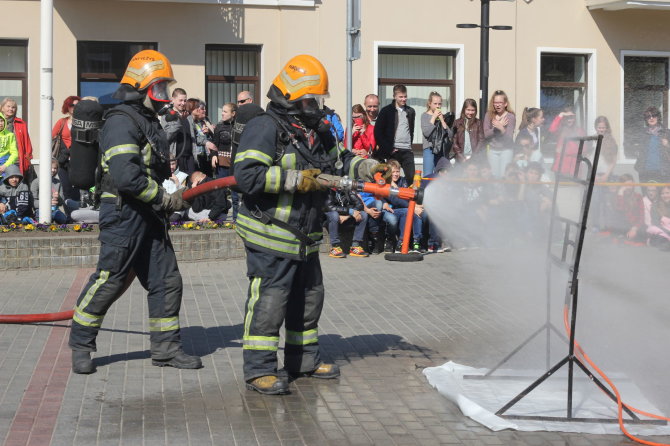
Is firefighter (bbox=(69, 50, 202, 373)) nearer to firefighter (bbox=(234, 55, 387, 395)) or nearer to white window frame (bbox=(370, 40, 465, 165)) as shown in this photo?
firefighter (bbox=(234, 55, 387, 395))

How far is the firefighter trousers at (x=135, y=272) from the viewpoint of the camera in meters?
6.82

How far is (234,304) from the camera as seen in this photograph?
31.8 feet

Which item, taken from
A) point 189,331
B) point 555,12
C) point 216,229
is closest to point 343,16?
point 555,12

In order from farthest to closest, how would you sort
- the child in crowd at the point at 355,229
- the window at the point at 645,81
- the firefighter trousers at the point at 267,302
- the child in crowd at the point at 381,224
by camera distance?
the window at the point at 645,81 < the child in crowd at the point at 381,224 < the child in crowd at the point at 355,229 < the firefighter trousers at the point at 267,302

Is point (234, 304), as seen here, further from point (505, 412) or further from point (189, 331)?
point (505, 412)

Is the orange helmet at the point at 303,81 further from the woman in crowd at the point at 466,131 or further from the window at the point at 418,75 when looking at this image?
the window at the point at 418,75

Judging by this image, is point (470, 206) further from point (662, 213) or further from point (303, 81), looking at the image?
point (662, 213)

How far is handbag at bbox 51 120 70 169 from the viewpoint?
1438 cm

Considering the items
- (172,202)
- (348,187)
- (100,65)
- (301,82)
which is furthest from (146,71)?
(100,65)

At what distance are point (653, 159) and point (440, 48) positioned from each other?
884 centimetres

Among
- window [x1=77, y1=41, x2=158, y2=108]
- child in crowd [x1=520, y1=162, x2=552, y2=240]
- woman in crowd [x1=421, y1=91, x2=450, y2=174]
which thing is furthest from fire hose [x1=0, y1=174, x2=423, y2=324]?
window [x1=77, y1=41, x2=158, y2=108]

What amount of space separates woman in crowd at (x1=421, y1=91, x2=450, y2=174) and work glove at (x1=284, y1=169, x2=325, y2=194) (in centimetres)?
849

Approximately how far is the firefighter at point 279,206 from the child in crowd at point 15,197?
7.49 metres

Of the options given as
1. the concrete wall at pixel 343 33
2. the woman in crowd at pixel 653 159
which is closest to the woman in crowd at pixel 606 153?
the woman in crowd at pixel 653 159
